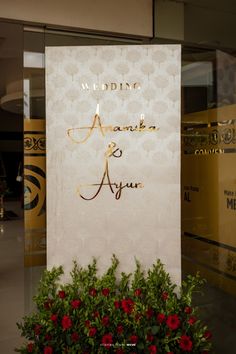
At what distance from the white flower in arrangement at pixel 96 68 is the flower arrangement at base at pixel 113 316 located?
129 centimetres

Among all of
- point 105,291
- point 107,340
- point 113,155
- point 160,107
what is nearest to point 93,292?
point 105,291

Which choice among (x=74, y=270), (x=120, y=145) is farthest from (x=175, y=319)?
(x=120, y=145)

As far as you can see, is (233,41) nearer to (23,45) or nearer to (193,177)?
(193,177)

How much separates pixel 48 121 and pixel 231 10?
1618mm

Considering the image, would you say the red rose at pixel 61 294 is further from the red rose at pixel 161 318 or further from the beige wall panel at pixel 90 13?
the beige wall panel at pixel 90 13

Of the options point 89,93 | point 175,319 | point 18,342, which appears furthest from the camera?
point 18,342

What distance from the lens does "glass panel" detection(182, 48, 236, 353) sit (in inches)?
113

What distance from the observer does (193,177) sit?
3203mm

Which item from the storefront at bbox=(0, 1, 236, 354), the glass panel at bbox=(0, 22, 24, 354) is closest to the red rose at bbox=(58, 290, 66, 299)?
the storefront at bbox=(0, 1, 236, 354)

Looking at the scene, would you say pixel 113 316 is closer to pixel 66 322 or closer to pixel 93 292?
pixel 93 292

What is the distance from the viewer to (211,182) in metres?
3.03

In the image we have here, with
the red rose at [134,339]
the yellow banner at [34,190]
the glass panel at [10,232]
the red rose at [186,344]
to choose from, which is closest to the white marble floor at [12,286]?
the glass panel at [10,232]

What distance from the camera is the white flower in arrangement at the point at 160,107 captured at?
2.58 m

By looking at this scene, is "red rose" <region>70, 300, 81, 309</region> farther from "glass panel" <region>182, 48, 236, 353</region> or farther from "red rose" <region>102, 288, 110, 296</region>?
"glass panel" <region>182, 48, 236, 353</region>
